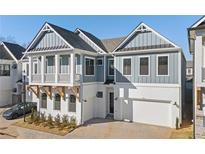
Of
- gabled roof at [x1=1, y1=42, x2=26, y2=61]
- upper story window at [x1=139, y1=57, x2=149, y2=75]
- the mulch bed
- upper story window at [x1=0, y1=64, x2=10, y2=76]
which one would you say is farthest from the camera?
gabled roof at [x1=1, y1=42, x2=26, y2=61]

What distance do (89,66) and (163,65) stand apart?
4.43 metres

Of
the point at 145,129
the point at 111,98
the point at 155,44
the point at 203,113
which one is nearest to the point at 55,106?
the point at 111,98

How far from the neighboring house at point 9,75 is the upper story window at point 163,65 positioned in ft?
39.7

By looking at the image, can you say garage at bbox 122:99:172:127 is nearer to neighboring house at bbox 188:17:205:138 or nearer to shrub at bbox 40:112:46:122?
neighboring house at bbox 188:17:205:138

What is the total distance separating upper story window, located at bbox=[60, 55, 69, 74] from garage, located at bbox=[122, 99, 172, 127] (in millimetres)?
4048

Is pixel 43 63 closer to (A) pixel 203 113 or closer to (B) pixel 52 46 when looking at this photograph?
(B) pixel 52 46

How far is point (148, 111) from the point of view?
10016 millimetres

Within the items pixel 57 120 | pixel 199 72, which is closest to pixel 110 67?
pixel 57 120

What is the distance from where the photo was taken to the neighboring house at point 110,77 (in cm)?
947

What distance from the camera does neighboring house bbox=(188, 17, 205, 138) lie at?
7180 millimetres

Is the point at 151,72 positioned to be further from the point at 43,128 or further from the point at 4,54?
the point at 4,54

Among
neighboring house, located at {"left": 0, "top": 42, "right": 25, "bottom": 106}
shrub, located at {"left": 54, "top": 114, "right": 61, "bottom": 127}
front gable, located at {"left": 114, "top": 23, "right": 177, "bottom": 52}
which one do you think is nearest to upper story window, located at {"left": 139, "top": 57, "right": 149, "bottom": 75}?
front gable, located at {"left": 114, "top": 23, "right": 177, "bottom": 52}

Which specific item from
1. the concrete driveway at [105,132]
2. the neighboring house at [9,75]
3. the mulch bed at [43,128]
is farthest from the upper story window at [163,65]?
the neighboring house at [9,75]

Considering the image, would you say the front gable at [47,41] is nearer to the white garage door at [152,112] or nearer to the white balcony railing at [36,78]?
the white balcony railing at [36,78]
